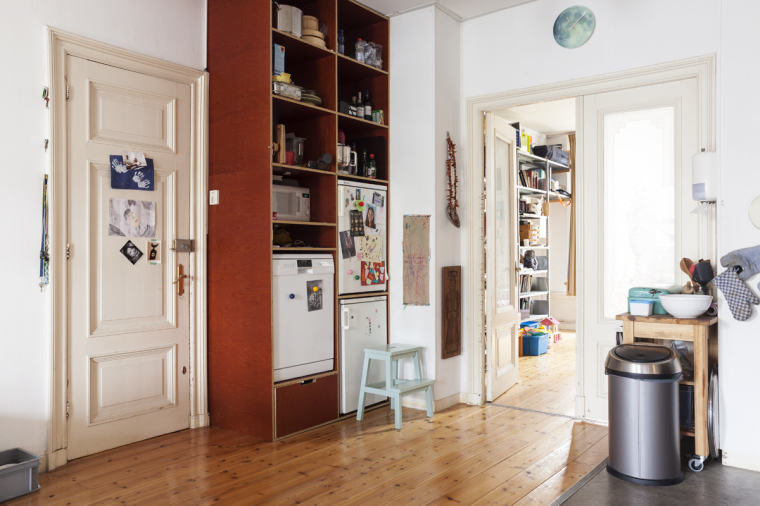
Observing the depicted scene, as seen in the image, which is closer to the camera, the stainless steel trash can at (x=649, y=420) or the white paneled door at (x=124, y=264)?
the stainless steel trash can at (x=649, y=420)

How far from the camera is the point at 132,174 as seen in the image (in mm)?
3520

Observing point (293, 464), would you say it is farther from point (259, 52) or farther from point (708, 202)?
point (708, 202)

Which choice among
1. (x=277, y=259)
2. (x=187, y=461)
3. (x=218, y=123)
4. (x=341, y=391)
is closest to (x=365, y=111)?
(x=218, y=123)

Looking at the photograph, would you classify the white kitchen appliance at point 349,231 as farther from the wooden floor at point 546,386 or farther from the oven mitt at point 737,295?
the oven mitt at point 737,295

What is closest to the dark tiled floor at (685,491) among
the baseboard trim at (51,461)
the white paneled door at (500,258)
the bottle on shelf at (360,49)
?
the white paneled door at (500,258)

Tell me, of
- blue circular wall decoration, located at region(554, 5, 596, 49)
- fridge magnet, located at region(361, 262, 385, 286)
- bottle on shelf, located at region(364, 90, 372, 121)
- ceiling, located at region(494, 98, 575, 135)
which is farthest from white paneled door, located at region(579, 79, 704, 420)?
ceiling, located at region(494, 98, 575, 135)

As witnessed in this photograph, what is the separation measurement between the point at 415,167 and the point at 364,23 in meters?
1.26

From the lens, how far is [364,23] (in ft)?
14.8

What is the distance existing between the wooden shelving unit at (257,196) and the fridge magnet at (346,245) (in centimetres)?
6

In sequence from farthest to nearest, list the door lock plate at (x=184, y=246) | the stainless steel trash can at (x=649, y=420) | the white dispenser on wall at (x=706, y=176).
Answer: the door lock plate at (x=184, y=246) → the white dispenser on wall at (x=706, y=176) → the stainless steel trash can at (x=649, y=420)

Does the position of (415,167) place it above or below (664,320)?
above

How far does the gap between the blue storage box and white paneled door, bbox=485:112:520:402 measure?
158 cm

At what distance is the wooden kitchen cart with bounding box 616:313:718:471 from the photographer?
3023 mm

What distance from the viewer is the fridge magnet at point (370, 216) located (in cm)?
426
